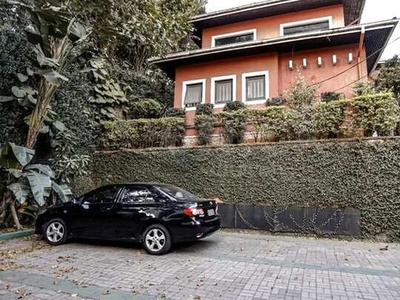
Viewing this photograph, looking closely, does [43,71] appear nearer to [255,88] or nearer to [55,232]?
A: [55,232]

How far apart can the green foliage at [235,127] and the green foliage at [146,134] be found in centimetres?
181

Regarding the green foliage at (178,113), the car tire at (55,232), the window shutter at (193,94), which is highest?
the window shutter at (193,94)

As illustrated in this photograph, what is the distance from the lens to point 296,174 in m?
9.16

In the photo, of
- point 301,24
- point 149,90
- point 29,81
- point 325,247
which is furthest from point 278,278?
point 149,90

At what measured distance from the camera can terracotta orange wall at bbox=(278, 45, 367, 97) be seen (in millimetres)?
12562

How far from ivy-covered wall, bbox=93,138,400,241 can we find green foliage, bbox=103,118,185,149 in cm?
81

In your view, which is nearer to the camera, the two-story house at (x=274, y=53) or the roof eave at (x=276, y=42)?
the roof eave at (x=276, y=42)

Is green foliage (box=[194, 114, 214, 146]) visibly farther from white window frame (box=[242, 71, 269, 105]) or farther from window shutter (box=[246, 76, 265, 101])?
window shutter (box=[246, 76, 265, 101])

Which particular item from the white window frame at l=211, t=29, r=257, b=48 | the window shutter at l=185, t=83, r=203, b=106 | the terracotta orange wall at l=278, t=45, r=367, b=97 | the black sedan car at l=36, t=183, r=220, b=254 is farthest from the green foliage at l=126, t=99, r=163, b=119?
the black sedan car at l=36, t=183, r=220, b=254

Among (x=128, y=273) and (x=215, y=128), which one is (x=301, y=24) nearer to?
(x=215, y=128)

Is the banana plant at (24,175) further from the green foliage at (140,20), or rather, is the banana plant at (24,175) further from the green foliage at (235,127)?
the green foliage at (235,127)

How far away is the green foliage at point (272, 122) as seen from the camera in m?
10.2

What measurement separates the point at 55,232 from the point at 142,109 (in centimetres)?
921

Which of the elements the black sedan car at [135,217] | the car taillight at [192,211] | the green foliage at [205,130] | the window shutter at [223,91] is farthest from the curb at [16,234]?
the window shutter at [223,91]
